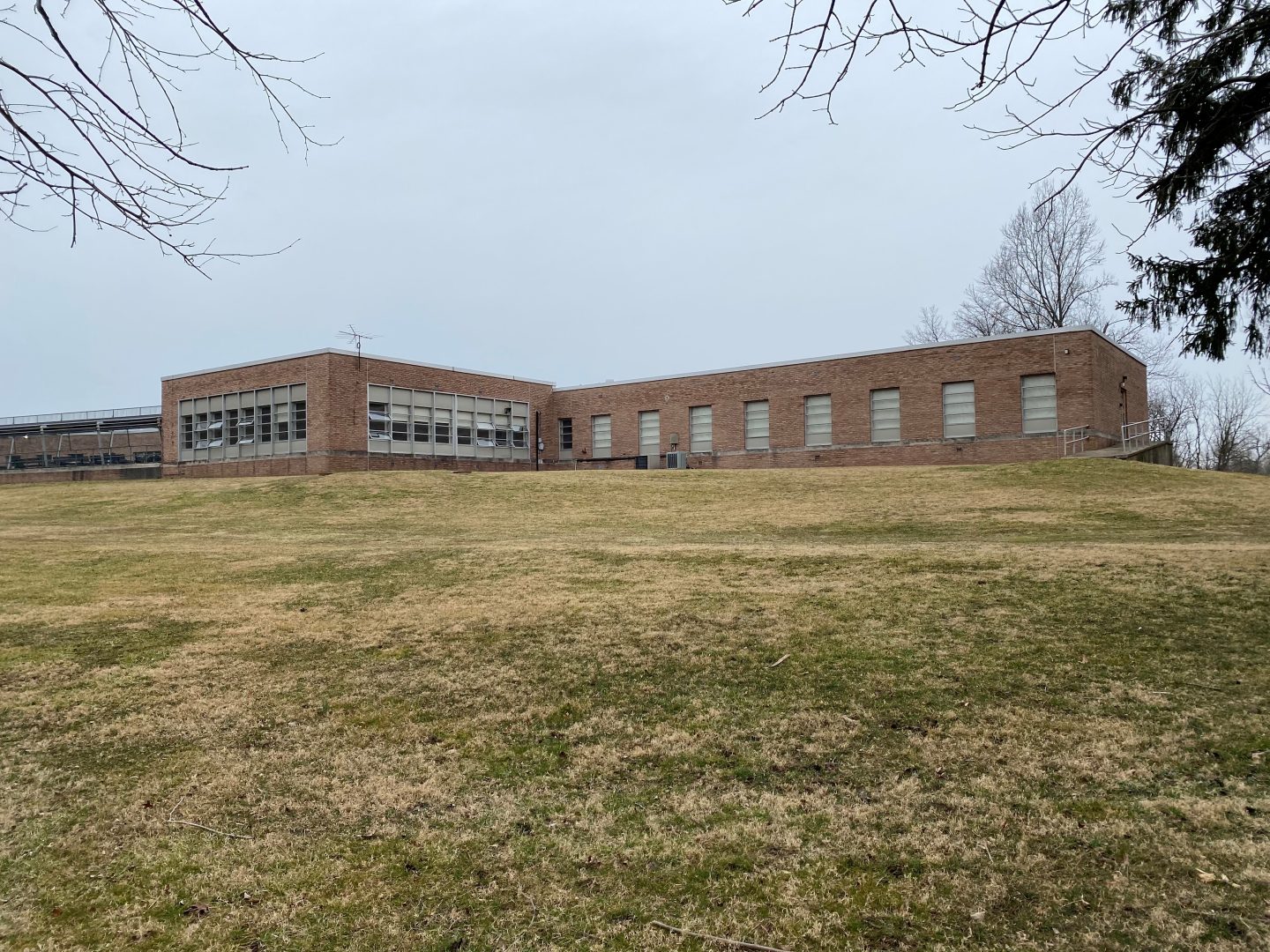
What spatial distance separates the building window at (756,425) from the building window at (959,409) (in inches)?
312

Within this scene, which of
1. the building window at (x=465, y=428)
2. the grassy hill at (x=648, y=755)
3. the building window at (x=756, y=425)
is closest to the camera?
the grassy hill at (x=648, y=755)

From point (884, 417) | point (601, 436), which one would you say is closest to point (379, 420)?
point (601, 436)

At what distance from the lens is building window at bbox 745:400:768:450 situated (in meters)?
38.1

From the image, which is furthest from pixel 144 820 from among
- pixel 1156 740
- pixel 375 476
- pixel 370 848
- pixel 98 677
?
pixel 375 476

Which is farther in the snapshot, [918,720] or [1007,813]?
[918,720]

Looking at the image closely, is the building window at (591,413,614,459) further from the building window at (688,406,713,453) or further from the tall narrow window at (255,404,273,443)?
the tall narrow window at (255,404,273,443)

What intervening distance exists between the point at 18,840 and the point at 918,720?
471cm

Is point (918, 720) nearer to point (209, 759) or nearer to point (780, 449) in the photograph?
point (209, 759)

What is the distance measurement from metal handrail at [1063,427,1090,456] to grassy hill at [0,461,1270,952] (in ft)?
73.6

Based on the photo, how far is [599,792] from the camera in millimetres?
4316

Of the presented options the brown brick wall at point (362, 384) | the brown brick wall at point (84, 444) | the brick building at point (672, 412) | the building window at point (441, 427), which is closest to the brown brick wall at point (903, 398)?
the brick building at point (672, 412)

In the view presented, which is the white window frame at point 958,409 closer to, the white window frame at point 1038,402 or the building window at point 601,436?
the white window frame at point 1038,402

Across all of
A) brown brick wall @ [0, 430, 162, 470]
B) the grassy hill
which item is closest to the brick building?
brown brick wall @ [0, 430, 162, 470]

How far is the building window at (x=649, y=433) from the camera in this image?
135ft
